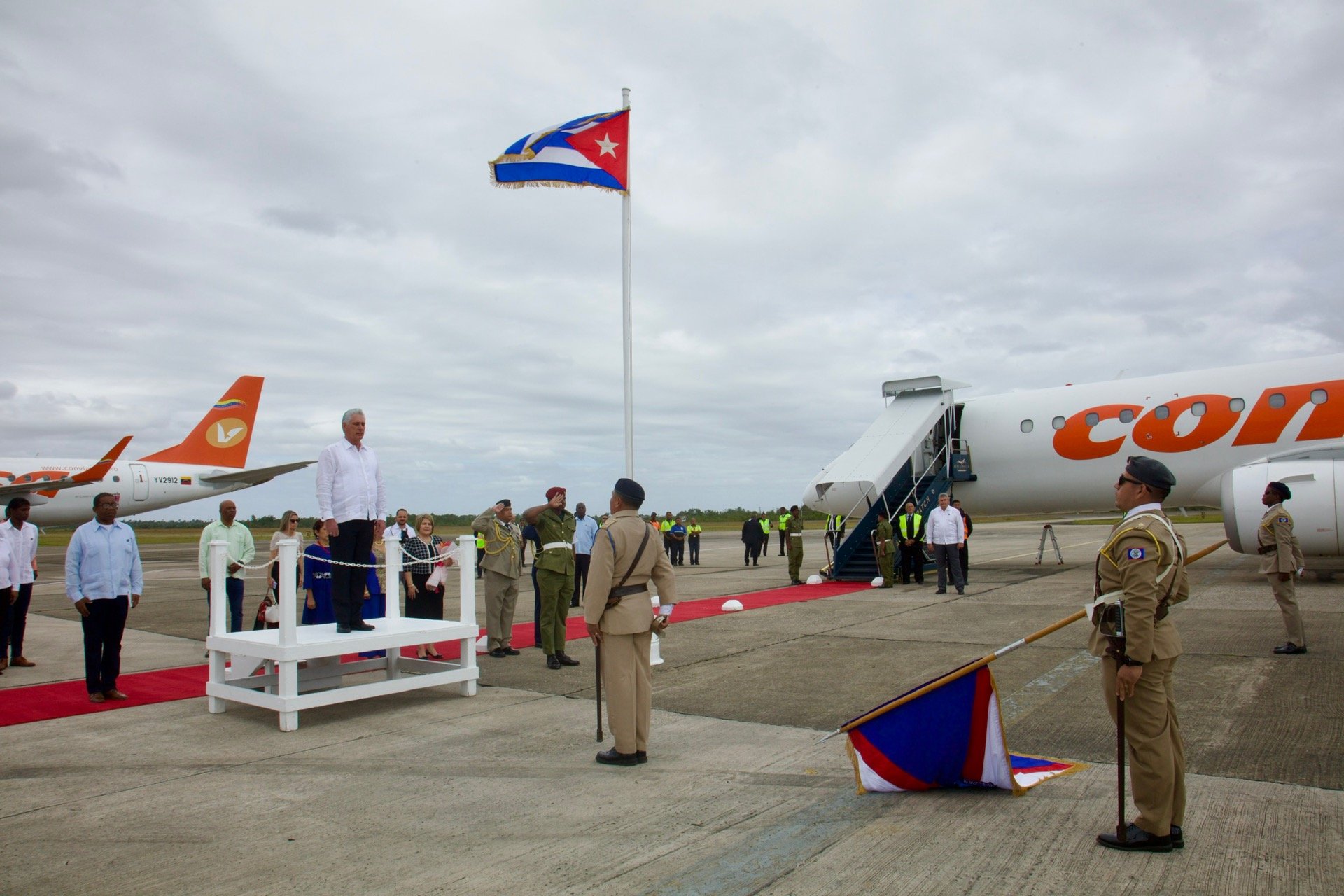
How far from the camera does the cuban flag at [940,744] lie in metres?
4.08

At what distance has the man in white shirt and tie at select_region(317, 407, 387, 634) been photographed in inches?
254

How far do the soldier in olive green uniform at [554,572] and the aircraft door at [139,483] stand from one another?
97.5 feet

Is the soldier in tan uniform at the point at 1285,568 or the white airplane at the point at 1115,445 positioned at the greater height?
the white airplane at the point at 1115,445

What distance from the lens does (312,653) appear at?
593 centimetres

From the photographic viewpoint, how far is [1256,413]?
47.9ft

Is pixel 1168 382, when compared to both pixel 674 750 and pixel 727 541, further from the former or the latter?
pixel 727 541

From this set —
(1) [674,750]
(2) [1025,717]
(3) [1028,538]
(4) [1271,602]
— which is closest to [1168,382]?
(4) [1271,602]

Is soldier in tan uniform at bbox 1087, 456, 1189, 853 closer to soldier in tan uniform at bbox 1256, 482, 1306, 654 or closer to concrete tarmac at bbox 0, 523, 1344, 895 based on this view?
concrete tarmac at bbox 0, 523, 1344, 895

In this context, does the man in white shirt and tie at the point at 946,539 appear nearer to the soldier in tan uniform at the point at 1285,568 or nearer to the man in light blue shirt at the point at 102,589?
the soldier in tan uniform at the point at 1285,568

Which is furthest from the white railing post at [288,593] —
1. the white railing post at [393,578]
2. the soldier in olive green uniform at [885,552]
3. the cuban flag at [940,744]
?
the soldier in olive green uniform at [885,552]

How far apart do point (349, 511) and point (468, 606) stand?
1332mm

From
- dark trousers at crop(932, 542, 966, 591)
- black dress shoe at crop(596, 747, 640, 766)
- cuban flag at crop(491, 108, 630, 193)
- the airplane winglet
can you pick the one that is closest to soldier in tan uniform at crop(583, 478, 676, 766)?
black dress shoe at crop(596, 747, 640, 766)

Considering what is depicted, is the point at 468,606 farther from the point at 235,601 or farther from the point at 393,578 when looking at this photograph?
the point at 235,601

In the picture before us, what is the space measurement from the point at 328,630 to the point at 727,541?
37.5m
